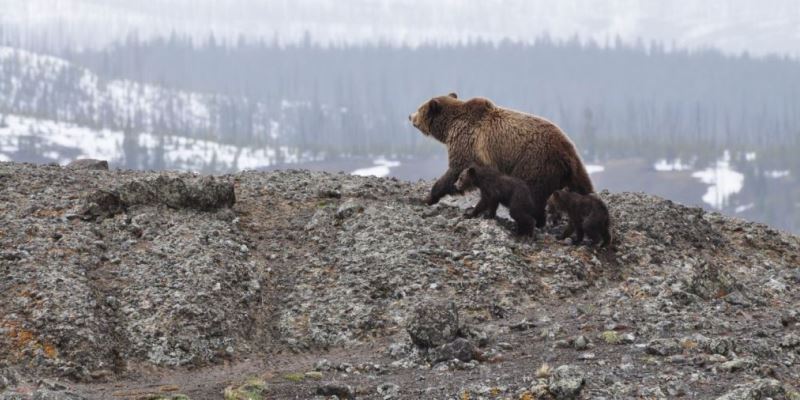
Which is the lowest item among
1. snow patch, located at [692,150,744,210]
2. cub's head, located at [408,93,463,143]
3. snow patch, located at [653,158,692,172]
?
snow patch, located at [692,150,744,210]

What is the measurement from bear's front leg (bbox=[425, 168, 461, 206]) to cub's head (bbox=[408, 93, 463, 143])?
163 centimetres

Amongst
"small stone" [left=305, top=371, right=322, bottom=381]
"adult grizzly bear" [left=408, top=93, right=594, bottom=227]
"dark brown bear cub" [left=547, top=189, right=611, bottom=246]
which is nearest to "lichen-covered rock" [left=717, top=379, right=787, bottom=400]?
"small stone" [left=305, top=371, right=322, bottom=381]

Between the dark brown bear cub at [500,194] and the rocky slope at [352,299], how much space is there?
0.34m

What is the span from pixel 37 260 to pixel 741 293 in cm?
987

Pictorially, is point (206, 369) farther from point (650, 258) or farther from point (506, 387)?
point (650, 258)

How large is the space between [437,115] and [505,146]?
7.39ft

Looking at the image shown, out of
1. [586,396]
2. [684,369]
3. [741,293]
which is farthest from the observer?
[741,293]

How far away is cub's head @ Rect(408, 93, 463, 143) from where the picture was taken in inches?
671

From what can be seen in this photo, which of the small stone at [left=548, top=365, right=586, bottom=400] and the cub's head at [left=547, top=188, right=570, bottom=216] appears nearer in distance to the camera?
the small stone at [left=548, top=365, right=586, bottom=400]

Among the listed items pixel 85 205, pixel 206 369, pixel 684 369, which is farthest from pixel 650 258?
pixel 85 205

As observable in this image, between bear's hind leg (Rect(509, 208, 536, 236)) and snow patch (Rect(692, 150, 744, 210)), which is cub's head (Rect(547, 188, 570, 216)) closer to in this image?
bear's hind leg (Rect(509, 208, 536, 236))

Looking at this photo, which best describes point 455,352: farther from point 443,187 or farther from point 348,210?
point 443,187

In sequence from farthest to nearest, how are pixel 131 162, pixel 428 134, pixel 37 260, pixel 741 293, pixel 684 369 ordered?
pixel 131 162
pixel 428 134
pixel 741 293
pixel 37 260
pixel 684 369

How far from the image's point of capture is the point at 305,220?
47.8 feet
